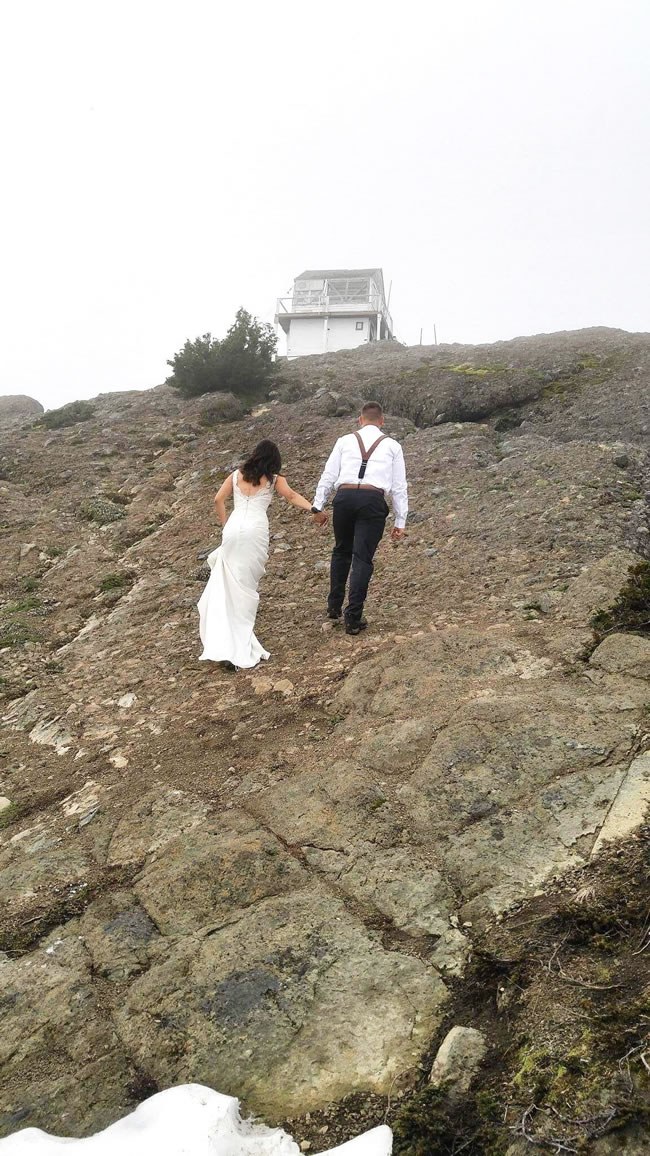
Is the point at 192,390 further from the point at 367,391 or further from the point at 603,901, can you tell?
the point at 603,901

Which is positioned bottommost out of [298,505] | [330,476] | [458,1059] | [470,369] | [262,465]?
[458,1059]

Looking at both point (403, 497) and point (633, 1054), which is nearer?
point (633, 1054)

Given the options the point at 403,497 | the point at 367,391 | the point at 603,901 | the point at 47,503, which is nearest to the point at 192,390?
the point at 367,391

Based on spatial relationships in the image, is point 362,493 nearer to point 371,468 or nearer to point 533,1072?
point 371,468

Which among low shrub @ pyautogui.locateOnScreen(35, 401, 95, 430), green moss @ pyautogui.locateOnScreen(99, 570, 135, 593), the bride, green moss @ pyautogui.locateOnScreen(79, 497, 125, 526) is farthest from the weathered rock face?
the bride

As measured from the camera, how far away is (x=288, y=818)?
4.22 meters

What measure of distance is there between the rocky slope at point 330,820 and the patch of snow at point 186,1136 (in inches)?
3.8

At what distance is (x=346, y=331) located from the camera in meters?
46.0

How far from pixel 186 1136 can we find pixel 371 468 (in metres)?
5.04

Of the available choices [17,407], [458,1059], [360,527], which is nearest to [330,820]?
[458,1059]

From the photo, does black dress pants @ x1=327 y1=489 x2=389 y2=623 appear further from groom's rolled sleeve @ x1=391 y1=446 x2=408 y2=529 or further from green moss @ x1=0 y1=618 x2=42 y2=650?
green moss @ x1=0 y1=618 x2=42 y2=650

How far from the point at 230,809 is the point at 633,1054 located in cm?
254

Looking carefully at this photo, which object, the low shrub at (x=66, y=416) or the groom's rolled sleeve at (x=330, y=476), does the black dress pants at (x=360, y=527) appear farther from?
the low shrub at (x=66, y=416)

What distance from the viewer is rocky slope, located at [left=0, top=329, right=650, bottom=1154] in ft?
9.20
